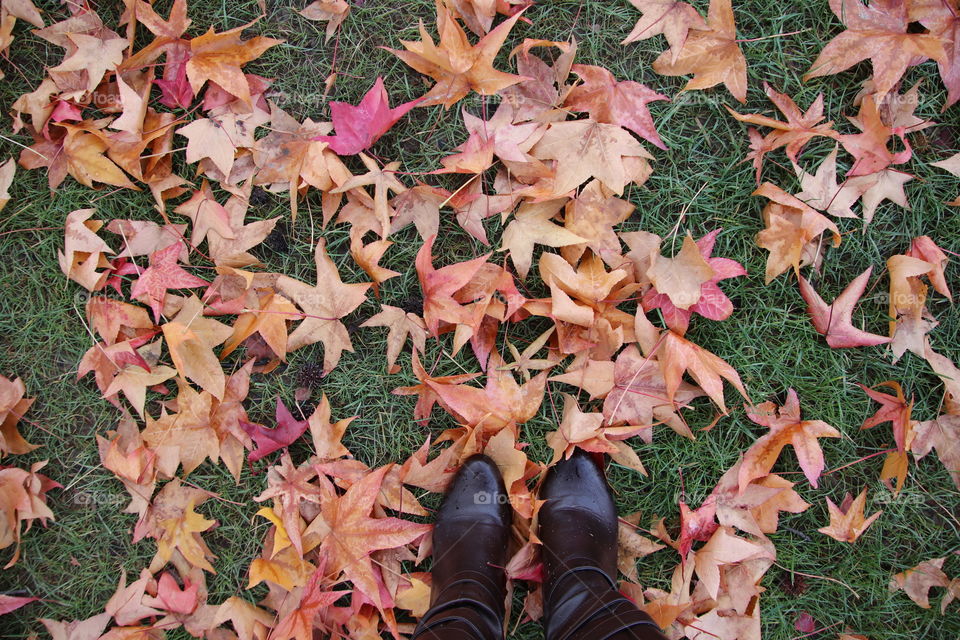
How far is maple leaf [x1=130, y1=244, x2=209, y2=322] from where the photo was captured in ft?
5.99

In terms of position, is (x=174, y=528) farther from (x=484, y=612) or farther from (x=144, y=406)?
(x=484, y=612)

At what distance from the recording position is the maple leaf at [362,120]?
1.75m

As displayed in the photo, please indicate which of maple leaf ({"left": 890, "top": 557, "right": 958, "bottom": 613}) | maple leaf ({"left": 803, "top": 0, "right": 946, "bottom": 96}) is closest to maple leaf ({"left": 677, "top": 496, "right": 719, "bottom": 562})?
maple leaf ({"left": 890, "top": 557, "right": 958, "bottom": 613})

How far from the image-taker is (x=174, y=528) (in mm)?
1897

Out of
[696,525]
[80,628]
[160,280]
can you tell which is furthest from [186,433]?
[696,525]

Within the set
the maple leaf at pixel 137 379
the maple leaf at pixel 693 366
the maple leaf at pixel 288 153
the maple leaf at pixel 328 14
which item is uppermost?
the maple leaf at pixel 328 14

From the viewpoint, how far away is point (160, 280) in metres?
1.83

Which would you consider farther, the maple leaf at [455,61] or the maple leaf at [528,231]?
the maple leaf at [528,231]

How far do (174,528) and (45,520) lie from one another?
1.54 feet

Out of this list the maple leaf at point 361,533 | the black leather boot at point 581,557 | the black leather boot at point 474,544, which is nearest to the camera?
the black leather boot at point 581,557

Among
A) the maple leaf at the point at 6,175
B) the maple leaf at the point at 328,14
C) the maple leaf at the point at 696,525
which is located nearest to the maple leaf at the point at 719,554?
the maple leaf at the point at 696,525

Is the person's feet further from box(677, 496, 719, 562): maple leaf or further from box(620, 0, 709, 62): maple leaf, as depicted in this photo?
box(620, 0, 709, 62): maple leaf

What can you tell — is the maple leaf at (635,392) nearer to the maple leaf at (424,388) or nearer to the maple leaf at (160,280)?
the maple leaf at (424,388)

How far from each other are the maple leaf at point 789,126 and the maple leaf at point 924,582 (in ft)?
4.57
